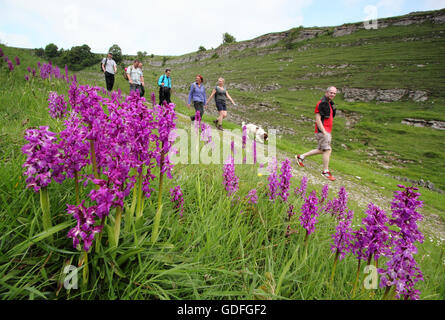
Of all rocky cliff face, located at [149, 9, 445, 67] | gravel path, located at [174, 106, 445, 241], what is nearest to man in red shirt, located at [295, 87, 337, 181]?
gravel path, located at [174, 106, 445, 241]

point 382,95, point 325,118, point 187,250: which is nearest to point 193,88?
point 325,118

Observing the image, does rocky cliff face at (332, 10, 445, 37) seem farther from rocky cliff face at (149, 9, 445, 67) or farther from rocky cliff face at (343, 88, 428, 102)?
rocky cliff face at (343, 88, 428, 102)

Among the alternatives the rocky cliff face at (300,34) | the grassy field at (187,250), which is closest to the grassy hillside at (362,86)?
the rocky cliff face at (300,34)

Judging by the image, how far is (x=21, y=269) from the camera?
61.6 inches

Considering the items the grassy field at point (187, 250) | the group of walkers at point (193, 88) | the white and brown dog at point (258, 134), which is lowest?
the grassy field at point (187, 250)

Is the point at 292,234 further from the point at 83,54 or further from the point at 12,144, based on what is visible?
the point at 83,54

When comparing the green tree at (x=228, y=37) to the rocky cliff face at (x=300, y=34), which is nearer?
the rocky cliff face at (x=300, y=34)

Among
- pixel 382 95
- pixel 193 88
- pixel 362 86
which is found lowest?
pixel 193 88

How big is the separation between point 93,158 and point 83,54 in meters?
115

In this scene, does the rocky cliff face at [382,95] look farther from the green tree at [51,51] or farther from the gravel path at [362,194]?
the green tree at [51,51]

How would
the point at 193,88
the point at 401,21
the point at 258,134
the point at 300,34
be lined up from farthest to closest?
the point at 300,34 < the point at 401,21 < the point at 258,134 < the point at 193,88

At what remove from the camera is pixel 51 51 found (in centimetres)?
10456

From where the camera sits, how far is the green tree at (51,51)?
10314 centimetres

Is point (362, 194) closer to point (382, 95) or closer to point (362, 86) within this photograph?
point (382, 95)
